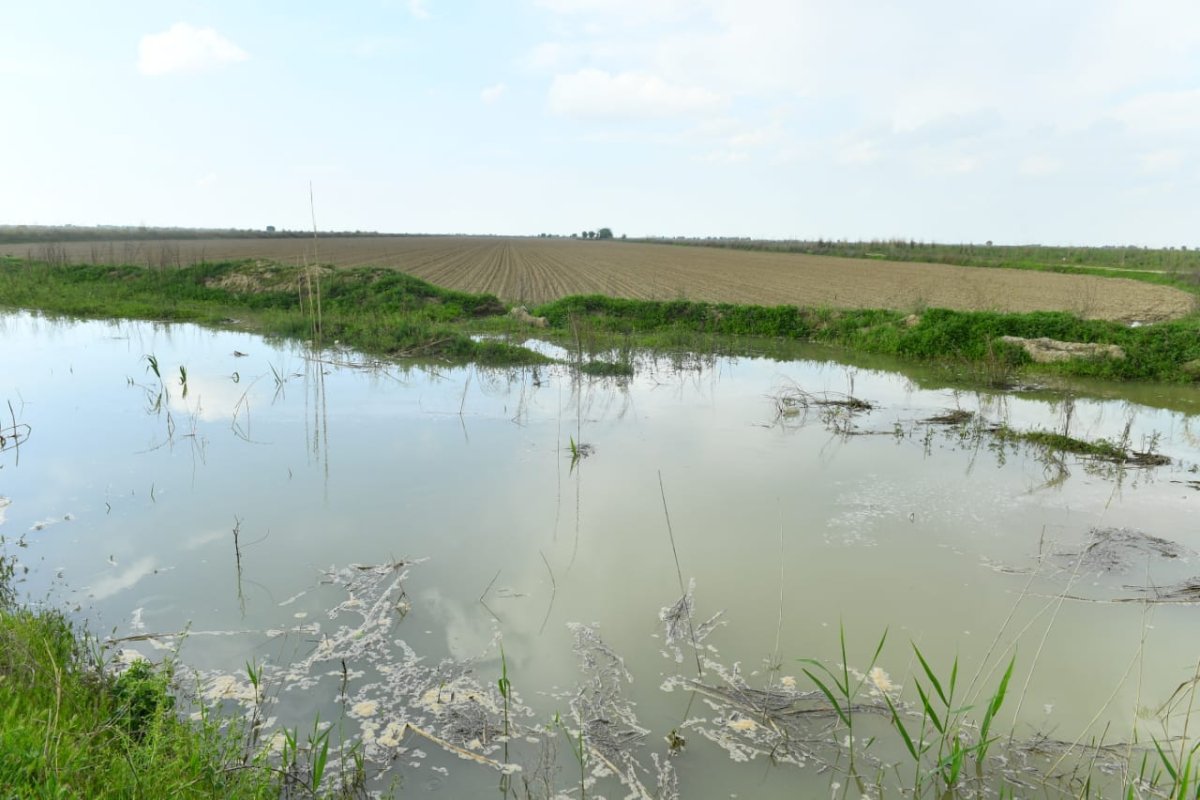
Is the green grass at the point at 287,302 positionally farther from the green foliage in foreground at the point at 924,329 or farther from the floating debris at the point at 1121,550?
the floating debris at the point at 1121,550

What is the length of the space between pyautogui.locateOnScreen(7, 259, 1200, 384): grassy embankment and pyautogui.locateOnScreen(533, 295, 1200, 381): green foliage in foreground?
2 cm

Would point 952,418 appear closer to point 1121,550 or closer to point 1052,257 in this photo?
point 1121,550

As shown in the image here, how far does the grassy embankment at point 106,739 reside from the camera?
2.13m

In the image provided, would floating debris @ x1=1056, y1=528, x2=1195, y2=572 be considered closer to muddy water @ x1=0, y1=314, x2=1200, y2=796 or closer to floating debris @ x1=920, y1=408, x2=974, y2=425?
muddy water @ x1=0, y1=314, x2=1200, y2=796

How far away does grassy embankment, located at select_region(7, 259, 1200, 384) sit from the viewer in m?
10.9

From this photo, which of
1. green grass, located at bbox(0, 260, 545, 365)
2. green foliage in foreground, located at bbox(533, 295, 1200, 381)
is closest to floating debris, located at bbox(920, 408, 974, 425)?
green foliage in foreground, located at bbox(533, 295, 1200, 381)

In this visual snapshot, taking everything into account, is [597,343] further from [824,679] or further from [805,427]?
[824,679]

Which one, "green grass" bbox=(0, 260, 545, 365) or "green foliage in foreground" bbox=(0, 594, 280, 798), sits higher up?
"green grass" bbox=(0, 260, 545, 365)

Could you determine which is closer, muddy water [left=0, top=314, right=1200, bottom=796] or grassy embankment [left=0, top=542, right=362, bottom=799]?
grassy embankment [left=0, top=542, right=362, bottom=799]

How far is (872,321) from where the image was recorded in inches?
543

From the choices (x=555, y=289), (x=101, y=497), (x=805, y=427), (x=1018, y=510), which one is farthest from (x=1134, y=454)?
(x=555, y=289)

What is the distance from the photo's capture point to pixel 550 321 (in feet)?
47.9

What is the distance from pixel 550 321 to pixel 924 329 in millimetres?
6897

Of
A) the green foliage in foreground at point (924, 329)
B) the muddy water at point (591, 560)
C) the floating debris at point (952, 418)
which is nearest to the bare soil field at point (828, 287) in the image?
the green foliage in foreground at point (924, 329)
